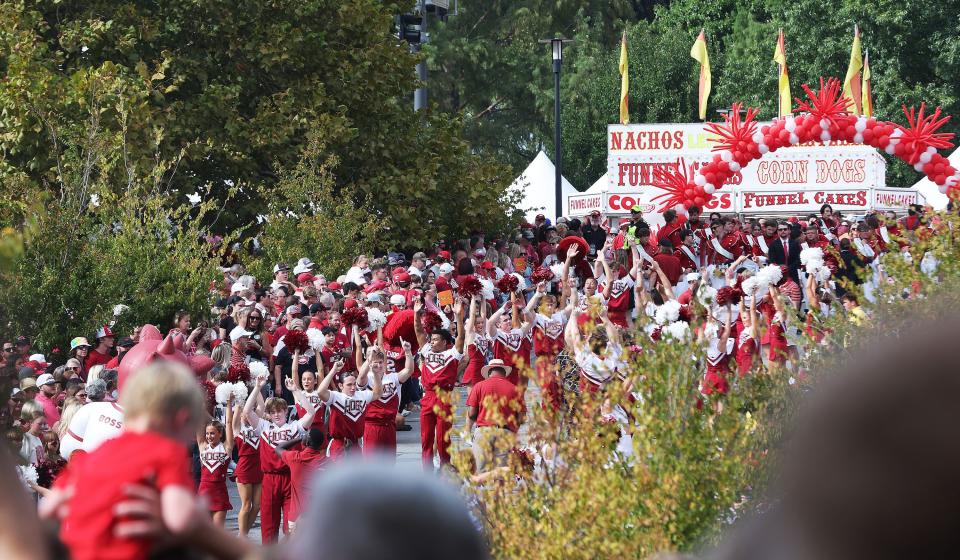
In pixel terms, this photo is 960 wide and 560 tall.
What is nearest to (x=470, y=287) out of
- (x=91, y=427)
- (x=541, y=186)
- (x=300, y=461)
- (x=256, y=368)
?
(x=256, y=368)

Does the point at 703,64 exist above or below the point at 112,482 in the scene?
above

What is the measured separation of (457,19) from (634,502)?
49.9 meters

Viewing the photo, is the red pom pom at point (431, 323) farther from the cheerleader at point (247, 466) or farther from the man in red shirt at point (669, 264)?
the man in red shirt at point (669, 264)

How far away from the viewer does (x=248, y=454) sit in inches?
447

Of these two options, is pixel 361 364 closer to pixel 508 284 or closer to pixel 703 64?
pixel 508 284

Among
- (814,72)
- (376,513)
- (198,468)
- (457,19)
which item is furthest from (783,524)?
(457,19)

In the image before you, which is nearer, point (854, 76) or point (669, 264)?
point (669, 264)

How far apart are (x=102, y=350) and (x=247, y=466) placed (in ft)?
9.14

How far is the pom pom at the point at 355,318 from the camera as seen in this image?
14.9 metres

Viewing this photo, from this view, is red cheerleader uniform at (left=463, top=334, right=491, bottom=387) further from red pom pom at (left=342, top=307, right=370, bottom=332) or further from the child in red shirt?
the child in red shirt

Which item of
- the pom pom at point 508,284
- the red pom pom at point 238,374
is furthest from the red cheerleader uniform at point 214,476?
the pom pom at point 508,284

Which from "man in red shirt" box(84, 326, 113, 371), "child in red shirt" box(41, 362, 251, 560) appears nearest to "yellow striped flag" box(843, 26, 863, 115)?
"man in red shirt" box(84, 326, 113, 371)

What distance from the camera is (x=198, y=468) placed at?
37.3 ft

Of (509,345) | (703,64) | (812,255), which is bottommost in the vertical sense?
(509,345)
